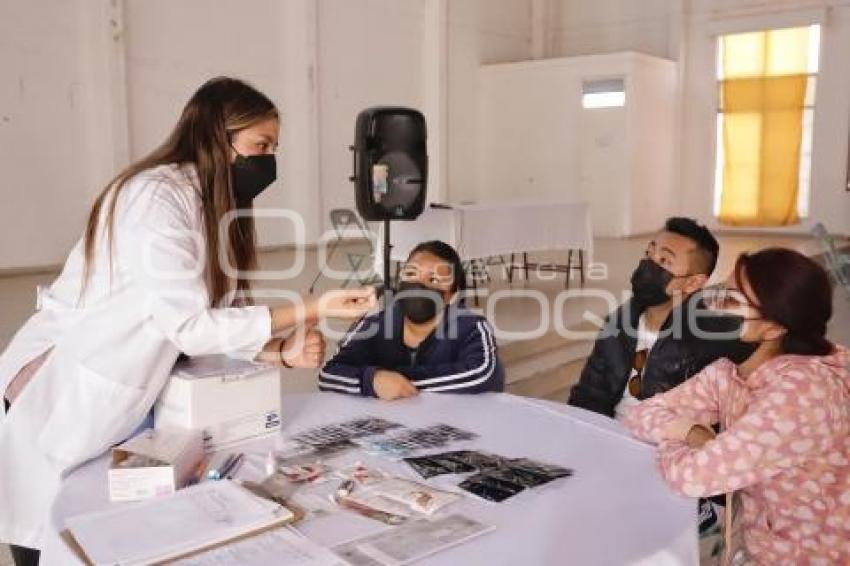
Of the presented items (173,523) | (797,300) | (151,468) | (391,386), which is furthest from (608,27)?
(173,523)

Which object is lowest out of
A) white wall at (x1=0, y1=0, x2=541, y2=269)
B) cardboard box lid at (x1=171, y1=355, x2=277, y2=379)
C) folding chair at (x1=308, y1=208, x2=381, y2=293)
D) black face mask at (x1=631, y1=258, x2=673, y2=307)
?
folding chair at (x1=308, y1=208, x2=381, y2=293)

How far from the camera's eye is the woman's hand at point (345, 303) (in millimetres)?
1706

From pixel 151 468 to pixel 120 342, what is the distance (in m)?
0.31

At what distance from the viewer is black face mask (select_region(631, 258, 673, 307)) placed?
255cm

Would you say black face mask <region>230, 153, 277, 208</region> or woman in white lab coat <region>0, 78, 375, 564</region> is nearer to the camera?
woman in white lab coat <region>0, 78, 375, 564</region>

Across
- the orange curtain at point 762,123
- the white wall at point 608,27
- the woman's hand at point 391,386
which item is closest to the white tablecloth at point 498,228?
the woman's hand at point 391,386

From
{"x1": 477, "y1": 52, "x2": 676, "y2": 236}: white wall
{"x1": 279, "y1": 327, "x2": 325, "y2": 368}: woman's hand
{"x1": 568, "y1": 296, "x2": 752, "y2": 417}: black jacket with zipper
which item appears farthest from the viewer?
{"x1": 477, "y1": 52, "x2": 676, "y2": 236}: white wall

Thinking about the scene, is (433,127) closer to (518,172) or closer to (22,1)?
(518,172)

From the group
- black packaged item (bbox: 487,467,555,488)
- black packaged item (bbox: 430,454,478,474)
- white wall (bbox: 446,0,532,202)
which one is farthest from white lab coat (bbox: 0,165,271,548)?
white wall (bbox: 446,0,532,202)

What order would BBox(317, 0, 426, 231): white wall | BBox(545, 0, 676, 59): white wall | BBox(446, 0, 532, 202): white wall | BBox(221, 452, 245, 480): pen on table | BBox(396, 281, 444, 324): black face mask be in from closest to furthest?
BBox(221, 452, 245, 480): pen on table, BBox(396, 281, 444, 324): black face mask, BBox(317, 0, 426, 231): white wall, BBox(446, 0, 532, 202): white wall, BBox(545, 0, 676, 59): white wall

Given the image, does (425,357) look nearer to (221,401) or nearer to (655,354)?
(655,354)

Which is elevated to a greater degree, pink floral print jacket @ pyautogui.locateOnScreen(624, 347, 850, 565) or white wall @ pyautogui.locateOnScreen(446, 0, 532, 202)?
white wall @ pyautogui.locateOnScreen(446, 0, 532, 202)

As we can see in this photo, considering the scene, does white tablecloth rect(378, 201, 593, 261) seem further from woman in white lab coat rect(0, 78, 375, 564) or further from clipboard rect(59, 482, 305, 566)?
clipboard rect(59, 482, 305, 566)

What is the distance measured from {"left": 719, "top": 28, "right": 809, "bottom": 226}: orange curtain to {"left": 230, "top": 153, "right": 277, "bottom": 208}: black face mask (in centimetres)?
1202
